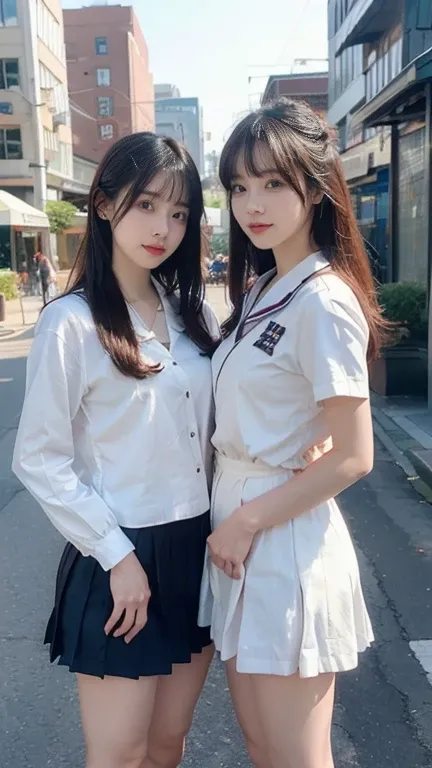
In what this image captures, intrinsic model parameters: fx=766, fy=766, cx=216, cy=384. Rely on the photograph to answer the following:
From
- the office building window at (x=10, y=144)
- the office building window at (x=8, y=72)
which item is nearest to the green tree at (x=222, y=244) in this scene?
the office building window at (x=10, y=144)

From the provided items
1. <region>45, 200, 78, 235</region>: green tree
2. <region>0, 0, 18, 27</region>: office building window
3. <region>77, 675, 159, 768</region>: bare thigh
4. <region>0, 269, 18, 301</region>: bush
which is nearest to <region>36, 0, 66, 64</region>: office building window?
<region>0, 0, 18, 27</region>: office building window

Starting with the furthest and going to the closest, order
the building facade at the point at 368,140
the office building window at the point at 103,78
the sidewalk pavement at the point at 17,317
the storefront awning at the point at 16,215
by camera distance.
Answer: the office building window at the point at 103,78 → the storefront awning at the point at 16,215 → the sidewalk pavement at the point at 17,317 → the building facade at the point at 368,140

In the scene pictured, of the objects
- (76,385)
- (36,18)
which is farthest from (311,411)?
(36,18)

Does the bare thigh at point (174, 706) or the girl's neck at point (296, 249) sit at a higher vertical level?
the girl's neck at point (296, 249)

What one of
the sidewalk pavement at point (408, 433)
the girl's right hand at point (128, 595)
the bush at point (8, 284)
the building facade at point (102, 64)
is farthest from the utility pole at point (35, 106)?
the building facade at point (102, 64)

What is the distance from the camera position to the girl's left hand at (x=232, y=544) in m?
1.74

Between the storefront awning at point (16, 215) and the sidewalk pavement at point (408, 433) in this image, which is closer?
the sidewalk pavement at point (408, 433)

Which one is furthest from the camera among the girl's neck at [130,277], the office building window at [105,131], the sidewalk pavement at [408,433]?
the office building window at [105,131]

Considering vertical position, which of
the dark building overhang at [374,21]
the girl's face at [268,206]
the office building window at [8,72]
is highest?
the office building window at [8,72]

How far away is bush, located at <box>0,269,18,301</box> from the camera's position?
872 inches

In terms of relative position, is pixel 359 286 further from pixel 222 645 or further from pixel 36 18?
pixel 36 18

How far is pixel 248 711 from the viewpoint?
193cm

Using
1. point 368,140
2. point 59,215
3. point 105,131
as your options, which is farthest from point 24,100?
point 105,131

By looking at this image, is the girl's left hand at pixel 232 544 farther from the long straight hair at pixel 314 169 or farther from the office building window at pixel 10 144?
the office building window at pixel 10 144
